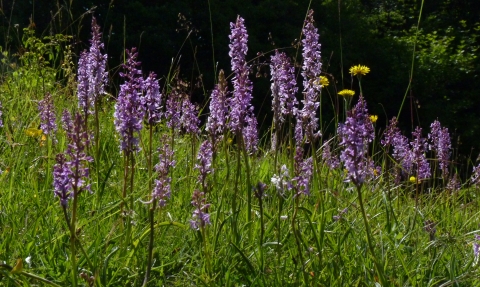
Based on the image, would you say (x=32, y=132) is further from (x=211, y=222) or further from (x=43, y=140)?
(x=211, y=222)

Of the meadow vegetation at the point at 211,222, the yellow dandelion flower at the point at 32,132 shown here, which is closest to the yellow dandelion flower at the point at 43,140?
the yellow dandelion flower at the point at 32,132

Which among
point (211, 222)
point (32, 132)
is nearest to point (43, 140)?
point (32, 132)

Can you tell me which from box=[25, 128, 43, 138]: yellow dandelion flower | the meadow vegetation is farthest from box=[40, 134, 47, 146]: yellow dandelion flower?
the meadow vegetation

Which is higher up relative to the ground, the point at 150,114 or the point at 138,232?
the point at 150,114

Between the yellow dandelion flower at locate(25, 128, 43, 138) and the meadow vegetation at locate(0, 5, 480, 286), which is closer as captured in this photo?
the meadow vegetation at locate(0, 5, 480, 286)

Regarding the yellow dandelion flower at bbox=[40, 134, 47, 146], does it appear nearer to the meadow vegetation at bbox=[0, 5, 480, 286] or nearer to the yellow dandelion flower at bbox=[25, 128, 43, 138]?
the yellow dandelion flower at bbox=[25, 128, 43, 138]

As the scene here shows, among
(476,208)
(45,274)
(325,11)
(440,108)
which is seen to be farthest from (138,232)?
(325,11)

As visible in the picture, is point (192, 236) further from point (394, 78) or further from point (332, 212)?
point (394, 78)

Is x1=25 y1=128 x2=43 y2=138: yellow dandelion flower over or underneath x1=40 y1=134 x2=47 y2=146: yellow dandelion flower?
over

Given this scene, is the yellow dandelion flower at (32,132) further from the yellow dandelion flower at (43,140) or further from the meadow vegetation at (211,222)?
the meadow vegetation at (211,222)

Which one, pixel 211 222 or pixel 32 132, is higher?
pixel 32 132

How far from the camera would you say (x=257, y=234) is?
2.73 metres

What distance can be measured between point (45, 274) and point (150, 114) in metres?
0.65

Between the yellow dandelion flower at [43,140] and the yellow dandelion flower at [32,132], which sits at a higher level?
the yellow dandelion flower at [32,132]
